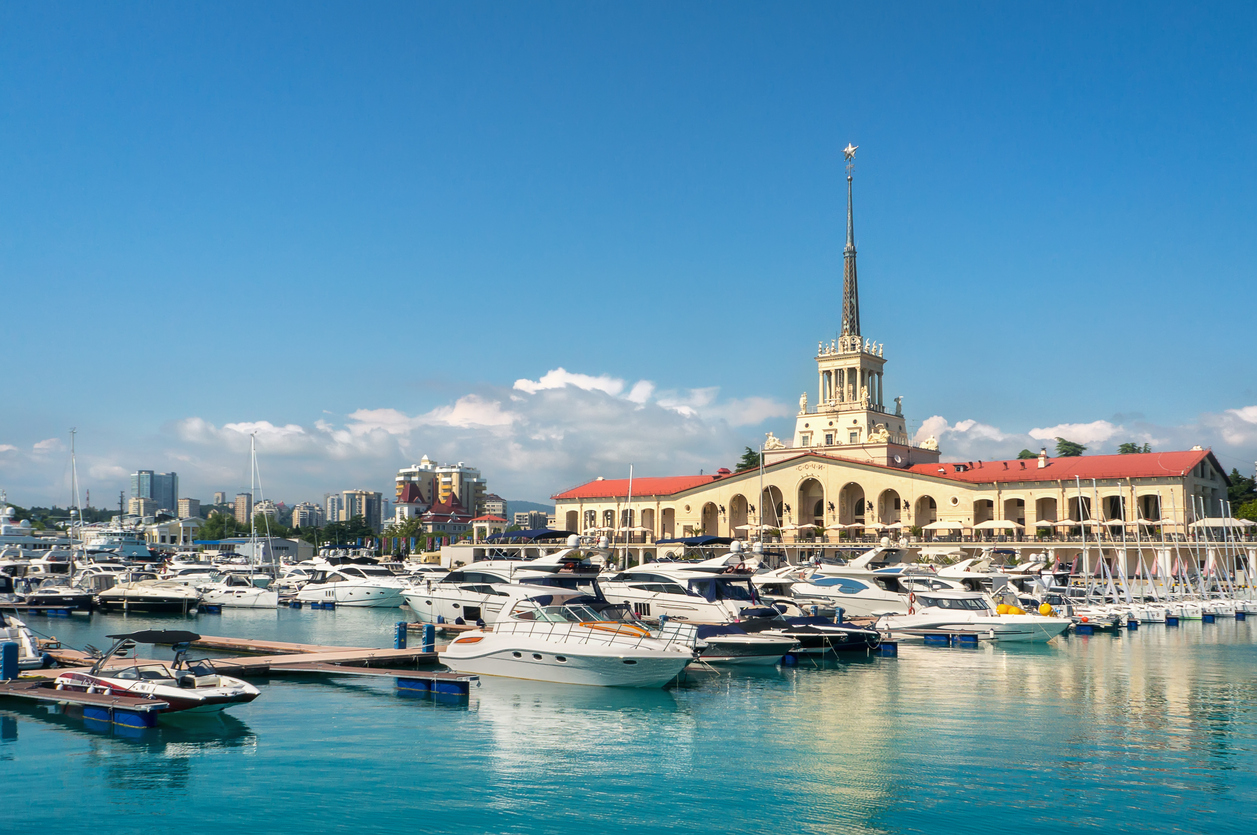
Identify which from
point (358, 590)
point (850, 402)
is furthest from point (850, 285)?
point (358, 590)

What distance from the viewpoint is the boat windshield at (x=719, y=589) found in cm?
3944

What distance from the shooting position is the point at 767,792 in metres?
18.0

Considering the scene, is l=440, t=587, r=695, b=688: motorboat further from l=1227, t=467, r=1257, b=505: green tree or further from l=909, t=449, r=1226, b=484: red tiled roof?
l=1227, t=467, r=1257, b=505: green tree

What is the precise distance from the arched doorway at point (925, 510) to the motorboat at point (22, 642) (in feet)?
250

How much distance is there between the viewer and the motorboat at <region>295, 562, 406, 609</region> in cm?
5944

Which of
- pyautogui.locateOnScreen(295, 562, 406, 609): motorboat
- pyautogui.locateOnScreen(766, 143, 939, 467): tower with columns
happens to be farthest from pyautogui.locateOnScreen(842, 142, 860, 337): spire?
pyautogui.locateOnScreen(295, 562, 406, 609): motorboat

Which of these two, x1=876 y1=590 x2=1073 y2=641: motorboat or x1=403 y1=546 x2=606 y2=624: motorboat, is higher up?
x1=403 y1=546 x2=606 y2=624: motorboat

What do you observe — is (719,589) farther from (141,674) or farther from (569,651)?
(141,674)

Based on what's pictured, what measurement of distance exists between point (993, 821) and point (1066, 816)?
4.09 ft

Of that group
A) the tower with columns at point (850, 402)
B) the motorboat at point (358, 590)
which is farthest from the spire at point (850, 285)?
the motorboat at point (358, 590)

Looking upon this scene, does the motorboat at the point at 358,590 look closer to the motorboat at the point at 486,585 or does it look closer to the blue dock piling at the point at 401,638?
the motorboat at the point at 486,585

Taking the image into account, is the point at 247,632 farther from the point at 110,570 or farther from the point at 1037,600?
the point at 1037,600

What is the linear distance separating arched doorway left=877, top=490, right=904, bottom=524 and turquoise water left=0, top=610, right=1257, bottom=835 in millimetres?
64645

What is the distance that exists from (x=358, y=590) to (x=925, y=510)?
176 ft
